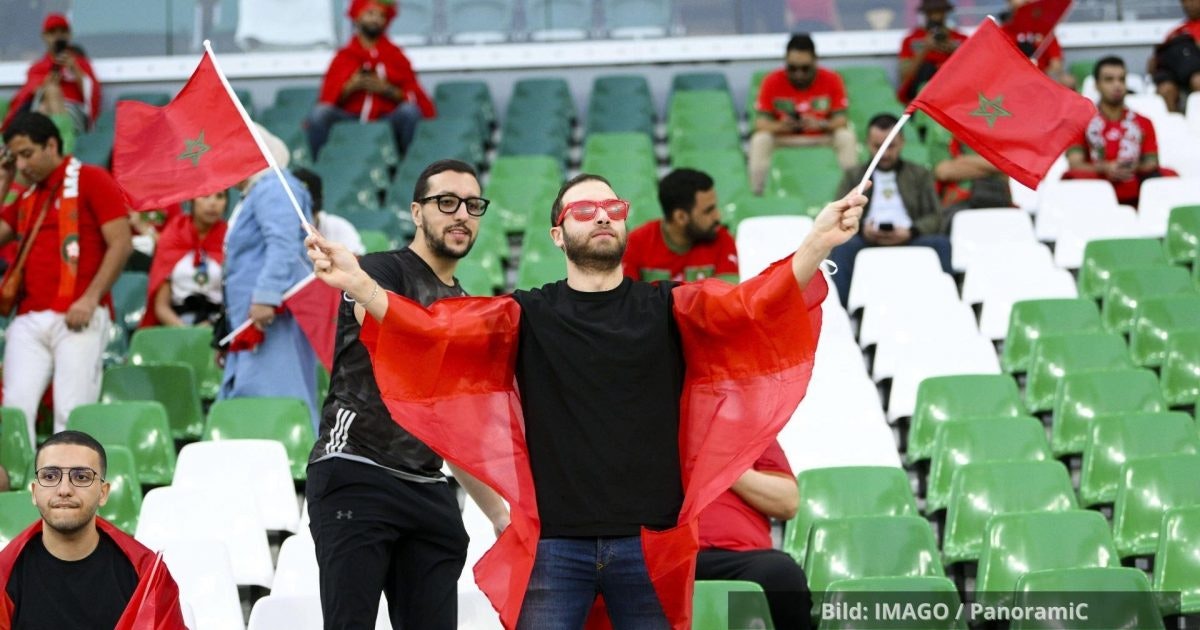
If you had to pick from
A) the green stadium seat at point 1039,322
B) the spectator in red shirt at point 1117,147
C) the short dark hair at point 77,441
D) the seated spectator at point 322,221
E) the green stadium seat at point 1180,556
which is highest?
the spectator in red shirt at point 1117,147

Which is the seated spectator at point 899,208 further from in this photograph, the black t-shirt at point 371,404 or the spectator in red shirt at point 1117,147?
the black t-shirt at point 371,404

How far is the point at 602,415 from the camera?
383cm

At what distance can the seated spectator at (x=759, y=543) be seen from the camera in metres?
5.12

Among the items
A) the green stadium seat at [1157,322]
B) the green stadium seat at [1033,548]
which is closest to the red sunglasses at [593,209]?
the green stadium seat at [1033,548]

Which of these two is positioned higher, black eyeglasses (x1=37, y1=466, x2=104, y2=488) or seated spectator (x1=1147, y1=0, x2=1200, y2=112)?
seated spectator (x1=1147, y1=0, x2=1200, y2=112)

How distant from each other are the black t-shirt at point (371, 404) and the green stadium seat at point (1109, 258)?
4.67 meters

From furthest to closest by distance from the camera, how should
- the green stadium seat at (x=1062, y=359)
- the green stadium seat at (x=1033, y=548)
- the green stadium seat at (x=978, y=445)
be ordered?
the green stadium seat at (x=1062, y=359)
the green stadium seat at (x=978, y=445)
the green stadium seat at (x=1033, y=548)

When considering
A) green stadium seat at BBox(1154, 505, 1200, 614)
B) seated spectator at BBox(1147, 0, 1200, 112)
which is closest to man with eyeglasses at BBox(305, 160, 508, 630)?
green stadium seat at BBox(1154, 505, 1200, 614)

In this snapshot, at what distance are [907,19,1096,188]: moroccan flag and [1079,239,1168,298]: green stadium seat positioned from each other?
3960 millimetres

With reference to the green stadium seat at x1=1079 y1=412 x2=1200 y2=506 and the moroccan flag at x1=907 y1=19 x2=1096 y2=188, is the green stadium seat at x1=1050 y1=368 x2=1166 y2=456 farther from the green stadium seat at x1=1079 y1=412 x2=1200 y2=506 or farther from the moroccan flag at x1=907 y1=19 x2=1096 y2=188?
the moroccan flag at x1=907 y1=19 x2=1096 y2=188

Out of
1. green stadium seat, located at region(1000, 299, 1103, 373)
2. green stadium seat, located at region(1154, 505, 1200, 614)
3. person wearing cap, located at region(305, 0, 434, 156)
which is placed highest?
person wearing cap, located at region(305, 0, 434, 156)

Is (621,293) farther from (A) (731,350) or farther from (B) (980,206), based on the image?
(B) (980,206)

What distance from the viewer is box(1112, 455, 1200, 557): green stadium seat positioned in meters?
5.94

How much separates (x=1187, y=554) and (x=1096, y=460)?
0.91 m
